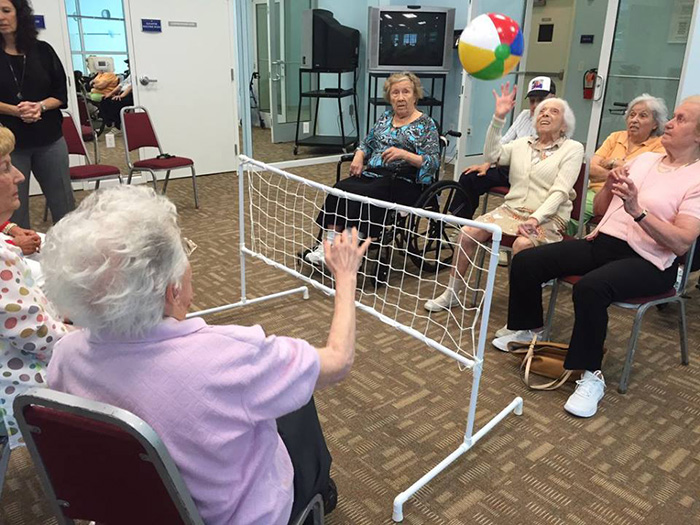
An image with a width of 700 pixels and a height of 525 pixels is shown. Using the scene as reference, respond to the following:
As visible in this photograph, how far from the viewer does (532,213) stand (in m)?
2.98

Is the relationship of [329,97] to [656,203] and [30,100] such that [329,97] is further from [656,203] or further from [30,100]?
[656,203]

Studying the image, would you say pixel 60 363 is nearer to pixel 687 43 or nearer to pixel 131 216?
pixel 131 216

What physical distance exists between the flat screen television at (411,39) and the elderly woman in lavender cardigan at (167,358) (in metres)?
5.86

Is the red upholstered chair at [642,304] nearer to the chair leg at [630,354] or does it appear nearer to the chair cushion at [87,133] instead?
the chair leg at [630,354]

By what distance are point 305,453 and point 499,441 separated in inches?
42.5

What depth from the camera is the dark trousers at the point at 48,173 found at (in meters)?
3.26

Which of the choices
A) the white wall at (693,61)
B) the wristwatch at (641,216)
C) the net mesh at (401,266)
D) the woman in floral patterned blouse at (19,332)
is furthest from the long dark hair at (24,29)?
the white wall at (693,61)

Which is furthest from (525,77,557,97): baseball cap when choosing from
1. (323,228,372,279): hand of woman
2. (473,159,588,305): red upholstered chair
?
(323,228,372,279): hand of woman

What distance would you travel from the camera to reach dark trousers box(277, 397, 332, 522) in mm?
1271

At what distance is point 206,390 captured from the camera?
942 millimetres

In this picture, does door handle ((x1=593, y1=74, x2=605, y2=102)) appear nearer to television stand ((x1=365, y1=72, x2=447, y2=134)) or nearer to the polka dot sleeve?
television stand ((x1=365, y1=72, x2=447, y2=134))

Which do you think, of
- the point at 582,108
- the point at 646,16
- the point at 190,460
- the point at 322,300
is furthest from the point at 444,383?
the point at 582,108

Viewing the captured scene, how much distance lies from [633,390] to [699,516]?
74 centimetres

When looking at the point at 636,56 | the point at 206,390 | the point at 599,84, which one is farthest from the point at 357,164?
the point at 636,56
